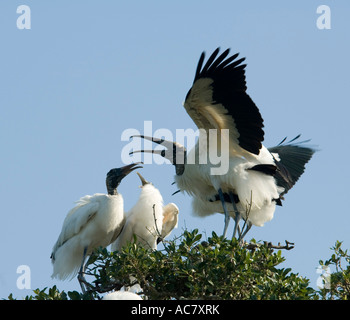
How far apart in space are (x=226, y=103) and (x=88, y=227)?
6.71ft

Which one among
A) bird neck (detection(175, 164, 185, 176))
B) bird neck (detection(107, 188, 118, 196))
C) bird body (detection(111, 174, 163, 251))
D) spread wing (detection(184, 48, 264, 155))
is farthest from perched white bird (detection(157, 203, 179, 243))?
spread wing (detection(184, 48, 264, 155))

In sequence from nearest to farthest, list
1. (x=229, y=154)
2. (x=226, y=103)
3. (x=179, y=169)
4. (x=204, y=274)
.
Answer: (x=204, y=274) < (x=226, y=103) < (x=229, y=154) < (x=179, y=169)

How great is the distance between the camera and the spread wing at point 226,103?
8.33 m

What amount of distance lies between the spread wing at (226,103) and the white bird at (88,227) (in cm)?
119

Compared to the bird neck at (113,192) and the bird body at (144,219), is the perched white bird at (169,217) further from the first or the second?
the bird neck at (113,192)

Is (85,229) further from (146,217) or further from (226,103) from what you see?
(226,103)

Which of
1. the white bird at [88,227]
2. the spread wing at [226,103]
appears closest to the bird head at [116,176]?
the white bird at [88,227]

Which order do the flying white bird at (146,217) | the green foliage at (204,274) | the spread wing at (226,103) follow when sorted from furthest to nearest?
the flying white bird at (146,217), the spread wing at (226,103), the green foliage at (204,274)

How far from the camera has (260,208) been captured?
30.1 feet

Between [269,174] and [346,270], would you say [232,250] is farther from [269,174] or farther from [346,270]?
[269,174]

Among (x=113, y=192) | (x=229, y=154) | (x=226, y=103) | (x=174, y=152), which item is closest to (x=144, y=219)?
(x=113, y=192)

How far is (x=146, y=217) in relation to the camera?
9305 mm

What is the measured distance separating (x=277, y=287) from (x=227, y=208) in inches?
113
